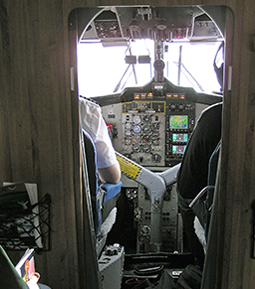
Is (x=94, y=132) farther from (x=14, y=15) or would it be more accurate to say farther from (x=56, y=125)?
(x=14, y=15)

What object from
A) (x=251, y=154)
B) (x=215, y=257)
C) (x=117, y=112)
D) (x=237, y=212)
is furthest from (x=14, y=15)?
(x=117, y=112)

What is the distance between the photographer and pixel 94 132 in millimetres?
1907

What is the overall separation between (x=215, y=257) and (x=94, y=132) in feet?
3.39

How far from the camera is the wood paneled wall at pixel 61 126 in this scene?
1.18 metres

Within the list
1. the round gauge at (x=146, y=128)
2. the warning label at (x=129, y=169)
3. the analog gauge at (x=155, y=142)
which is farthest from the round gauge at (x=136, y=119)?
the warning label at (x=129, y=169)

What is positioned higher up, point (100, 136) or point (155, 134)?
point (100, 136)

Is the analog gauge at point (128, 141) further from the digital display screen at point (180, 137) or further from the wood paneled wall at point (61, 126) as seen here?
the wood paneled wall at point (61, 126)

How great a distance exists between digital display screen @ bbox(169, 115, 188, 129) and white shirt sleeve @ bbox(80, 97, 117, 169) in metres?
1.71

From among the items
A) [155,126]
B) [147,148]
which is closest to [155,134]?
[155,126]

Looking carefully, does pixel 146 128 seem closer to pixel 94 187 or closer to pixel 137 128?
pixel 137 128

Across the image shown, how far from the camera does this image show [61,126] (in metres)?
1.27

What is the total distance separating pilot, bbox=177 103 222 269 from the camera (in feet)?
5.43

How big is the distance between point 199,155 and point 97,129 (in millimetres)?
673

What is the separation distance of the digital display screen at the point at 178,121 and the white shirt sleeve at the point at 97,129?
5.63 feet
